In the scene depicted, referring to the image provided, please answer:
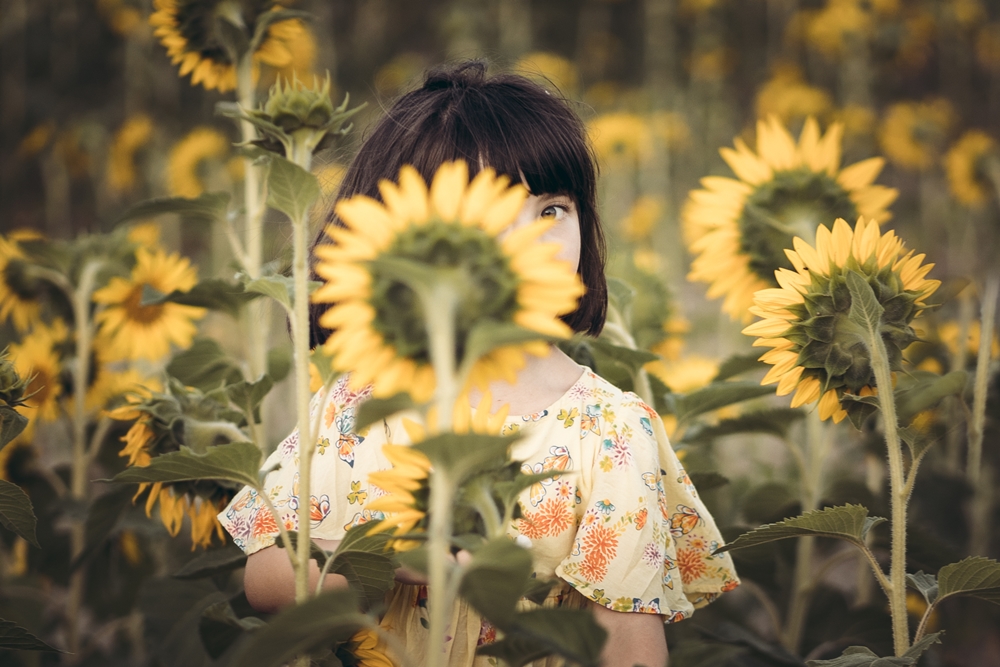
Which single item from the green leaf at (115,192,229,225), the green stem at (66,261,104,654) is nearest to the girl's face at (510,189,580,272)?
the green leaf at (115,192,229,225)

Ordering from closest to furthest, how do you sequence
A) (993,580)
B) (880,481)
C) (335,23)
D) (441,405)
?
(441,405) < (993,580) < (880,481) < (335,23)

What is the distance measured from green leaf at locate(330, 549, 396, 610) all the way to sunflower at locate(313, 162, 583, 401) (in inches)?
7.5

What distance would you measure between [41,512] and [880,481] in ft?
3.26

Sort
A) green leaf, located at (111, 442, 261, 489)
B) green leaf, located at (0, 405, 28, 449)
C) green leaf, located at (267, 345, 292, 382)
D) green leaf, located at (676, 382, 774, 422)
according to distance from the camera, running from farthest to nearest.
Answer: green leaf, located at (267, 345, 292, 382)
green leaf, located at (676, 382, 774, 422)
green leaf, located at (0, 405, 28, 449)
green leaf, located at (111, 442, 261, 489)

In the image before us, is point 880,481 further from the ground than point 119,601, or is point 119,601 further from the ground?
point 880,481

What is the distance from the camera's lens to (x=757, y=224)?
2.78 ft

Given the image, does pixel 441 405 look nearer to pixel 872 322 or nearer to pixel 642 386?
pixel 872 322

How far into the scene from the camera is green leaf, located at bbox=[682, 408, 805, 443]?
86cm

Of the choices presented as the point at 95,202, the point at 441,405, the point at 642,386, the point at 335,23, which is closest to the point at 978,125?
the point at 335,23

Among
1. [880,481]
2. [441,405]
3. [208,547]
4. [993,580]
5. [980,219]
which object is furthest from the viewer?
[980,219]

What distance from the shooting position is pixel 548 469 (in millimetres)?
632

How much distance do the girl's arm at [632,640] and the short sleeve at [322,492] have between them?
0.66 ft

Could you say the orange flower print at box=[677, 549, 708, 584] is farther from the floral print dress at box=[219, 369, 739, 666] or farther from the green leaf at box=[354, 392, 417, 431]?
the green leaf at box=[354, 392, 417, 431]

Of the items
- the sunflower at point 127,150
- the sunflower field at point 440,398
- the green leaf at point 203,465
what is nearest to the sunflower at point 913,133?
the sunflower field at point 440,398
